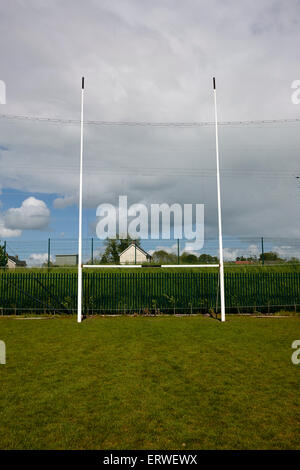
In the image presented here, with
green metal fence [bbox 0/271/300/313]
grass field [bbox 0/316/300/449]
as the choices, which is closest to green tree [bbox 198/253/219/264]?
green metal fence [bbox 0/271/300/313]

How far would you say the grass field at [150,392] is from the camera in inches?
147

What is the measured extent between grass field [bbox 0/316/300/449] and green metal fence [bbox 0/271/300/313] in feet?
17.2

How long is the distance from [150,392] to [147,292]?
33.5 ft

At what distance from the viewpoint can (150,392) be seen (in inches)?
203

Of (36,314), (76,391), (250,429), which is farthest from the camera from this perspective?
(36,314)

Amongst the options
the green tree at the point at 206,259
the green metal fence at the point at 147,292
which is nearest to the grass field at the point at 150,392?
the green metal fence at the point at 147,292

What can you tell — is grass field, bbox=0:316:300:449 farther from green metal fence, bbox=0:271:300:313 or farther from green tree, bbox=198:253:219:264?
green tree, bbox=198:253:219:264

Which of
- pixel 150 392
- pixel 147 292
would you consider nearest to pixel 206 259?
pixel 147 292

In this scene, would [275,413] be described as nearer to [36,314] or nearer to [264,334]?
[264,334]

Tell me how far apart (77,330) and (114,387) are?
5946mm

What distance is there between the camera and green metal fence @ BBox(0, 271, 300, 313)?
1513 centimetres

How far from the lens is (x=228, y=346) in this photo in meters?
8.52

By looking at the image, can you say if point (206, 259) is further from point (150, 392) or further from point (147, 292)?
point (150, 392)

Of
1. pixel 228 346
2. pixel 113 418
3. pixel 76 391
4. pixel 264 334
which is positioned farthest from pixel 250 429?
pixel 264 334
